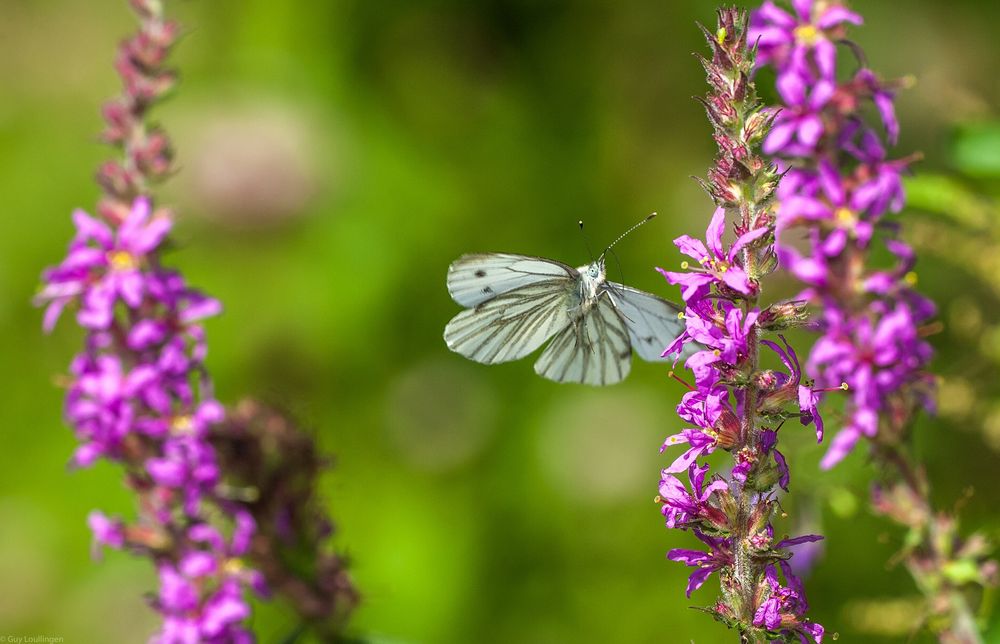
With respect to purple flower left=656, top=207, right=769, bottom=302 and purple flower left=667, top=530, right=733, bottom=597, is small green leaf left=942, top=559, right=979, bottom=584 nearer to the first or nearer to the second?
purple flower left=667, top=530, right=733, bottom=597

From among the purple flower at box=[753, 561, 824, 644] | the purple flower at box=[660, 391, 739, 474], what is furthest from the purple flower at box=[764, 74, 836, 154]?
the purple flower at box=[753, 561, 824, 644]

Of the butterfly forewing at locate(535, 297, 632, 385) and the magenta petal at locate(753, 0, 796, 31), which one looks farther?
the butterfly forewing at locate(535, 297, 632, 385)

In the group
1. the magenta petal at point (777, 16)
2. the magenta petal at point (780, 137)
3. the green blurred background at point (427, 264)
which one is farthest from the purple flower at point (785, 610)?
the green blurred background at point (427, 264)

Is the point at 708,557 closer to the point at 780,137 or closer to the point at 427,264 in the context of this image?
the point at 780,137

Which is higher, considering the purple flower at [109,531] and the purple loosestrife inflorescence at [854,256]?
A: the purple loosestrife inflorescence at [854,256]

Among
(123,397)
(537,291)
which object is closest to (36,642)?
(123,397)

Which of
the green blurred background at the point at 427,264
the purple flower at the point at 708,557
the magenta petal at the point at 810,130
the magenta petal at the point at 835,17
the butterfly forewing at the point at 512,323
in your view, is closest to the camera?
the purple flower at the point at 708,557

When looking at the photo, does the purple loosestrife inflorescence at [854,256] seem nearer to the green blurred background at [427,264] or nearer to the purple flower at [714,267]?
the purple flower at [714,267]

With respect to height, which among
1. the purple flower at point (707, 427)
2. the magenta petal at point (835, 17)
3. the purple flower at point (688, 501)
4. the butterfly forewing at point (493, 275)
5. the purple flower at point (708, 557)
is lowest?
the purple flower at point (708, 557)
